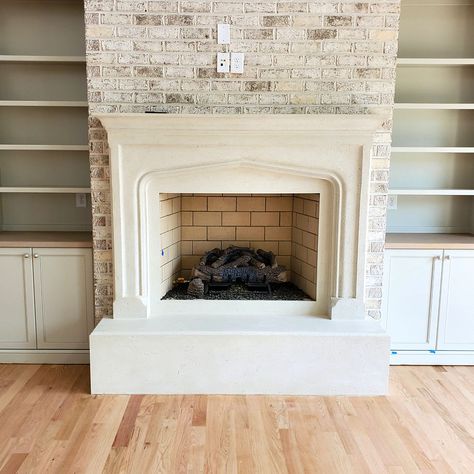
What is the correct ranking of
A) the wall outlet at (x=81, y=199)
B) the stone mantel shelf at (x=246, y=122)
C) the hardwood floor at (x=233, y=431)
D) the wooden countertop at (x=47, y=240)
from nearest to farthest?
the hardwood floor at (x=233, y=431), the stone mantel shelf at (x=246, y=122), the wooden countertop at (x=47, y=240), the wall outlet at (x=81, y=199)

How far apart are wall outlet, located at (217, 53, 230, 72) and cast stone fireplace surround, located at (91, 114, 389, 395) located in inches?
13.4

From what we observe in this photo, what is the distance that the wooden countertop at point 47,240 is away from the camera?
2.91 m

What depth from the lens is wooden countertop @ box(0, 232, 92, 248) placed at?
2908 mm

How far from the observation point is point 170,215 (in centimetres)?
309

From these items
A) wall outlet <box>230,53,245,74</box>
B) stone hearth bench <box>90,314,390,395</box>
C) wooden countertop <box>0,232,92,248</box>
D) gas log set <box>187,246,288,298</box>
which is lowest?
stone hearth bench <box>90,314,390,395</box>

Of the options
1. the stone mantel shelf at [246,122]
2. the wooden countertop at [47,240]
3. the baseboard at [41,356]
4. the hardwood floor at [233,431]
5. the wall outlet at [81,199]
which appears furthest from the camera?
the wall outlet at [81,199]

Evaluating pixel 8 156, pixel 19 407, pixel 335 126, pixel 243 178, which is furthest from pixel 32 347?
pixel 335 126

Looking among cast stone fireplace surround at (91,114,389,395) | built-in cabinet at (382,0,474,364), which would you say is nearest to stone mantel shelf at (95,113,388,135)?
cast stone fireplace surround at (91,114,389,395)

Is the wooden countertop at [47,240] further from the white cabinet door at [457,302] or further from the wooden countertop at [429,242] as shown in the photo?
the white cabinet door at [457,302]

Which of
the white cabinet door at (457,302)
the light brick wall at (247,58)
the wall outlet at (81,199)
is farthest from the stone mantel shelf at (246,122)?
the white cabinet door at (457,302)

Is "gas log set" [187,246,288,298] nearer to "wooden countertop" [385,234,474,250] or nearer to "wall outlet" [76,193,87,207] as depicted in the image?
"wooden countertop" [385,234,474,250]

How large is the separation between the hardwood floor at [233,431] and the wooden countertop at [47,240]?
811 mm

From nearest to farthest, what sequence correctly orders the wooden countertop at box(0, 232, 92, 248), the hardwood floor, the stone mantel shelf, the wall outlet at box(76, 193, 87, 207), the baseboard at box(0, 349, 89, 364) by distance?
the hardwood floor → the stone mantel shelf → the wooden countertop at box(0, 232, 92, 248) → the baseboard at box(0, 349, 89, 364) → the wall outlet at box(76, 193, 87, 207)

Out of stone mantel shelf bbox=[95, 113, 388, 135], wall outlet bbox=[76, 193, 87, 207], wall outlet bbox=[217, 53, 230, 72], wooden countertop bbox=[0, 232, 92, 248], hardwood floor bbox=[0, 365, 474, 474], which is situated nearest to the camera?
hardwood floor bbox=[0, 365, 474, 474]
